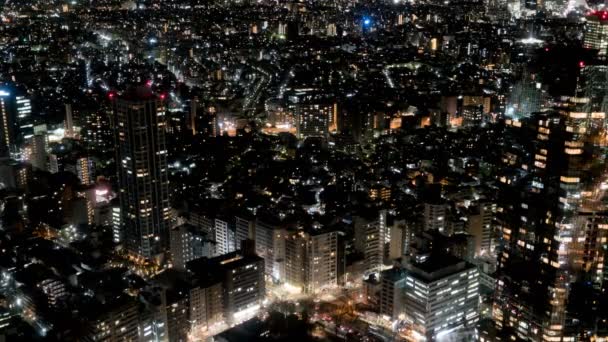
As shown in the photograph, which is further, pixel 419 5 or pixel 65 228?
pixel 419 5

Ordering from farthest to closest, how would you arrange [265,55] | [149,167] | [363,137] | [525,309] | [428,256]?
[265,55] → [363,137] → [149,167] → [428,256] → [525,309]

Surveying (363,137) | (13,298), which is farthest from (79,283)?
(363,137)

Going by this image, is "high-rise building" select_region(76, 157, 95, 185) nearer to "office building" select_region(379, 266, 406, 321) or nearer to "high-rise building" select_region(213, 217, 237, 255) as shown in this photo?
"high-rise building" select_region(213, 217, 237, 255)

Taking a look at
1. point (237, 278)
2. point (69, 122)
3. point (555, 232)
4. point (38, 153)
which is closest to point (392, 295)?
point (237, 278)

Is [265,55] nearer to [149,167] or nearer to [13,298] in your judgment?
[149,167]

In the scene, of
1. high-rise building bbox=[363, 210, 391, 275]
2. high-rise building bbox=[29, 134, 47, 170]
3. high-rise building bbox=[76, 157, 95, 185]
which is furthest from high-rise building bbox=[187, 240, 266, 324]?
high-rise building bbox=[29, 134, 47, 170]

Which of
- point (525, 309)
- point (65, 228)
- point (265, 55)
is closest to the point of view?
point (525, 309)

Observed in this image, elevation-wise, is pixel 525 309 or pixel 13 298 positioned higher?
pixel 525 309

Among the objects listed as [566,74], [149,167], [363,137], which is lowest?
[363,137]
